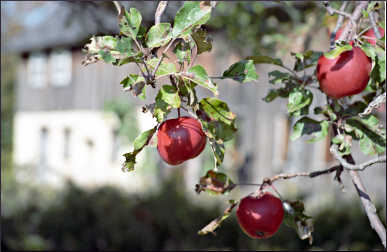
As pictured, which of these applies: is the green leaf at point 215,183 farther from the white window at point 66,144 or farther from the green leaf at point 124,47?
the white window at point 66,144

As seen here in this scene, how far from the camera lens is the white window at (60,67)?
44.5 ft

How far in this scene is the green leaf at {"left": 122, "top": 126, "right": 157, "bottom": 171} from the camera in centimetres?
91

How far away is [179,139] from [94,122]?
12189mm

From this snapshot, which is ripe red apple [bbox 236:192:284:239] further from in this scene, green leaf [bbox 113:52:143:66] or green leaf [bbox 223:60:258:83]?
green leaf [bbox 113:52:143:66]

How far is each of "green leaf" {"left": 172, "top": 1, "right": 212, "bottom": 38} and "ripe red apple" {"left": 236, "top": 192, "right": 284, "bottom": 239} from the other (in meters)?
0.50

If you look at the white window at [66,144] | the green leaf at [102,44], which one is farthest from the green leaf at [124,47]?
the white window at [66,144]

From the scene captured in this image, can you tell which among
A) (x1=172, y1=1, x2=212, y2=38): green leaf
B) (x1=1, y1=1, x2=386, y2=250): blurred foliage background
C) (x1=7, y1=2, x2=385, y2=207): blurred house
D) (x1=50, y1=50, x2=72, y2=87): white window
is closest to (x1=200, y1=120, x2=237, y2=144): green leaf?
(x1=172, y1=1, x2=212, y2=38): green leaf

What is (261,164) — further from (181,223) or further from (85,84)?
(85,84)

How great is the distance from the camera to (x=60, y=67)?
13734 millimetres

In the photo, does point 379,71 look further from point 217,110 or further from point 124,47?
point 124,47

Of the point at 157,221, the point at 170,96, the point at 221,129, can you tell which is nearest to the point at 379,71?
the point at 221,129

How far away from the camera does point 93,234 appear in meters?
4.89

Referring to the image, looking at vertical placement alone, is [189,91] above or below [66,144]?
above

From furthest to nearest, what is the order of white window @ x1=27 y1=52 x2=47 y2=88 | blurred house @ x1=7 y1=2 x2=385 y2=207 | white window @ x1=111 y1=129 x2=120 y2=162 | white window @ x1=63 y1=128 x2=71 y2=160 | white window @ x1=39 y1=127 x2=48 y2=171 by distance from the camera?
1. white window @ x1=39 y1=127 x2=48 y2=171
2. white window @ x1=27 y1=52 x2=47 y2=88
3. white window @ x1=63 y1=128 x2=71 y2=160
4. white window @ x1=111 y1=129 x2=120 y2=162
5. blurred house @ x1=7 y1=2 x2=385 y2=207
